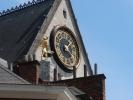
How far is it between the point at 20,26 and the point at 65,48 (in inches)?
111

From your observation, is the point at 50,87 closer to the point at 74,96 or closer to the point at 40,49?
the point at 74,96

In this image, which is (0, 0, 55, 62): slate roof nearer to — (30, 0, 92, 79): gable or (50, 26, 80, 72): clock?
(30, 0, 92, 79): gable

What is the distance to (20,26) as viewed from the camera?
40000 mm

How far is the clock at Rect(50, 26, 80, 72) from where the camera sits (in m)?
38.8

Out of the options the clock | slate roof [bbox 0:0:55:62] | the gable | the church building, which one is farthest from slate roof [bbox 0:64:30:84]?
the gable

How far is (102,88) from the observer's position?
27.2 meters

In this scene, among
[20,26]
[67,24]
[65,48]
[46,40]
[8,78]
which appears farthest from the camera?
[67,24]

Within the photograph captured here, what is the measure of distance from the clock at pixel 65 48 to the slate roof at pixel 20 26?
48.4 inches

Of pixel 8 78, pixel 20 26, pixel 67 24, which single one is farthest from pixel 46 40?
pixel 8 78

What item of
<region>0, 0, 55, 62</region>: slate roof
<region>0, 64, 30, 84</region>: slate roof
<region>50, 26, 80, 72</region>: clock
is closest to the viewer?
<region>0, 64, 30, 84</region>: slate roof

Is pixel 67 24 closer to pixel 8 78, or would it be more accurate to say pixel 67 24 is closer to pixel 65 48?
pixel 65 48

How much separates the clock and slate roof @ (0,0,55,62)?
1228 millimetres

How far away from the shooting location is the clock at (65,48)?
38.8 metres

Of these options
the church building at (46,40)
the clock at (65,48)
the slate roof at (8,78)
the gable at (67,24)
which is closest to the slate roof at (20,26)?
the church building at (46,40)
